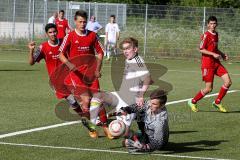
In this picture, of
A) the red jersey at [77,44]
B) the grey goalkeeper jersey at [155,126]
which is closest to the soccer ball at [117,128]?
the grey goalkeeper jersey at [155,126]

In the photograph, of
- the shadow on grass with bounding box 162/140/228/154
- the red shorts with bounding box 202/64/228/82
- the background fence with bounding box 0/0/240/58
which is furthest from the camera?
the background fence with bounding box 0/0/240/58

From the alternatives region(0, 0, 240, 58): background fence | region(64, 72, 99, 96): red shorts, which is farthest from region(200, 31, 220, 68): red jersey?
region(0, 0, 240, 58): background fence

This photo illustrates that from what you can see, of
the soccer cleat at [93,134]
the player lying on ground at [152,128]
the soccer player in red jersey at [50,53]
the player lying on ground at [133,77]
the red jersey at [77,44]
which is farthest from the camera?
the soccer player in red jersey at [50,53]

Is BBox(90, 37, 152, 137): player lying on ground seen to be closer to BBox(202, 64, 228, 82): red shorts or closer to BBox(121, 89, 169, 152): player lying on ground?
BBox(121, 89, 169, 152): player lying on ground

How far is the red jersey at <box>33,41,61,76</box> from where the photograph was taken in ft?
42.8

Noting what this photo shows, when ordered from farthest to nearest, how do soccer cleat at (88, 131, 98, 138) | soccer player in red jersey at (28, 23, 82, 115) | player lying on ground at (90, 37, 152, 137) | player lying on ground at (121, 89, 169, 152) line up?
soccer player in red jersey at (28, 23, 82, 115)
soccer cleat at (88, 131, 98, 138)
player lying on ground at (90, 37, 152, 137)
player lying on ground at (121, 89, 169, 152)

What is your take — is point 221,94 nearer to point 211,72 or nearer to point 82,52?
point 211,72

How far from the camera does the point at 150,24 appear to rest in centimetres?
3900

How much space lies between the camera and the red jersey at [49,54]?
13.1 meters

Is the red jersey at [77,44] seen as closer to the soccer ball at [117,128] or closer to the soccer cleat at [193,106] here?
the soccer ball at [117,128]

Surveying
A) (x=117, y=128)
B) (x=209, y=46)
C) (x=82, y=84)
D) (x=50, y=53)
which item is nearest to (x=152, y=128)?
(x=117, y=128)

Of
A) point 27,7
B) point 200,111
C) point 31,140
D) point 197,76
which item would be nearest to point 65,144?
point 31,140

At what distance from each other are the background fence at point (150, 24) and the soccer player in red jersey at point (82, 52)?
1002 inches

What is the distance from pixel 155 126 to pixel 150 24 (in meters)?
28.7
